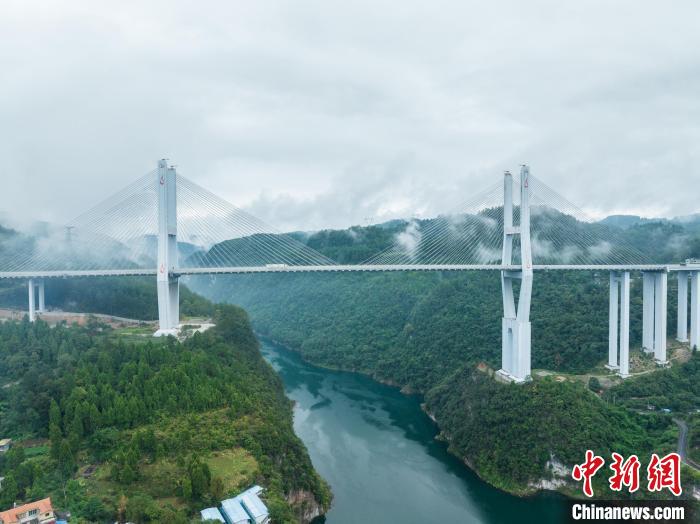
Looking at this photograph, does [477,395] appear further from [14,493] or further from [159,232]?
[14,493]

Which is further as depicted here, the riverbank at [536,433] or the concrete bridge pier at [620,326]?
the concrete bridge pier at [620,326]

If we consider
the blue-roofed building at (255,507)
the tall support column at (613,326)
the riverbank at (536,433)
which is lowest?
the riverbank at (536,433)

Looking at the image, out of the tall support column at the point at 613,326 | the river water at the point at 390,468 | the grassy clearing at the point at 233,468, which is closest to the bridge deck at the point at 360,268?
the tall support column at the point at 613,326

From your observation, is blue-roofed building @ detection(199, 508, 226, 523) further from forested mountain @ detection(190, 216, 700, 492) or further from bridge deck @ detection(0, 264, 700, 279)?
bridge deck @ detection(0, 264, 700, 279)

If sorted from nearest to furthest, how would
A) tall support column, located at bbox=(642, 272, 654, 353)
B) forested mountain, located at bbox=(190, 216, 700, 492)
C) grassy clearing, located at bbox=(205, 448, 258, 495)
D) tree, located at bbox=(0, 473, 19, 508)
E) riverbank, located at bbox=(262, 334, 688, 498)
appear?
tree, located at bbox=(0, 473, 19, 508)
grassy clearing, located at bbox=(205, 448, 258, 495)
riverbank, located at bbox=(262, 334, 688, 498)
forested mountain, located at bbox=(190, 216, 700, 492)
tall support column, located at bbox=(642, 272, 654, 353)

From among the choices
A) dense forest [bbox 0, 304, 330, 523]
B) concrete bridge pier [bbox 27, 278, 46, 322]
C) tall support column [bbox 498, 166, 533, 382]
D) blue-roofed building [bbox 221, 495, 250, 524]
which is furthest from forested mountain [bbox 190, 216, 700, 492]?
concrete bridge pier [bbox 27, 278, 46, 322]

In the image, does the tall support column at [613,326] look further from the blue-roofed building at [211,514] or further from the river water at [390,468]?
the blue-roofed building at [211,514]

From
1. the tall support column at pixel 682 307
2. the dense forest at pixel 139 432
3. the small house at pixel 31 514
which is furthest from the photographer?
the tall support column at pixel 682 307
